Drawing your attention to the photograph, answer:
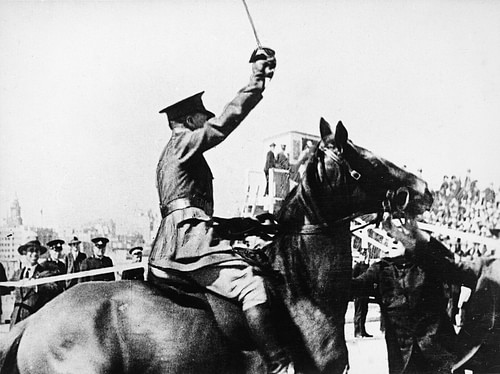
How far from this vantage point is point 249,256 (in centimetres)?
380

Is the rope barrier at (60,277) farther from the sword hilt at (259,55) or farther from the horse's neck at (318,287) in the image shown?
the sword hilt at (259,55)

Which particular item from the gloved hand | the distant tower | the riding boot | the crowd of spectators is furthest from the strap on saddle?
the distant tower

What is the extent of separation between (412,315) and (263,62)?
1823mm

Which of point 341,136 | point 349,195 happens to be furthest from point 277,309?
point 341,136

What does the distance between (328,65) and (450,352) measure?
6.45ft

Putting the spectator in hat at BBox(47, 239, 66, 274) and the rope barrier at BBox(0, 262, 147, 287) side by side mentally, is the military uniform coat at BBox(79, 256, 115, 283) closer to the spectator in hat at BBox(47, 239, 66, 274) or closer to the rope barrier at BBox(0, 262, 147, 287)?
the rope barrier at BBox(0, 262, 147, 287)

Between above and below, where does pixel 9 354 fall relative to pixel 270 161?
below

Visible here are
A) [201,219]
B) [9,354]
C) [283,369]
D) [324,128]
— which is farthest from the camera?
[324,128]

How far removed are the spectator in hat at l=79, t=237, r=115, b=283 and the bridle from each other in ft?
4.11

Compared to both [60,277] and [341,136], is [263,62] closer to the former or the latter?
[341,136]

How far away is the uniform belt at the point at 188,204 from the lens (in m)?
3.84

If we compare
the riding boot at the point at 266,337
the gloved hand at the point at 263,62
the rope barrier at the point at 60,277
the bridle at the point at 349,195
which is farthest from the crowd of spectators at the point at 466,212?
the rope barrier at the point at 60,277

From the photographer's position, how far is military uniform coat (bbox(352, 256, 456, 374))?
3.97m

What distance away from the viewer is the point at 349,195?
3855mm
